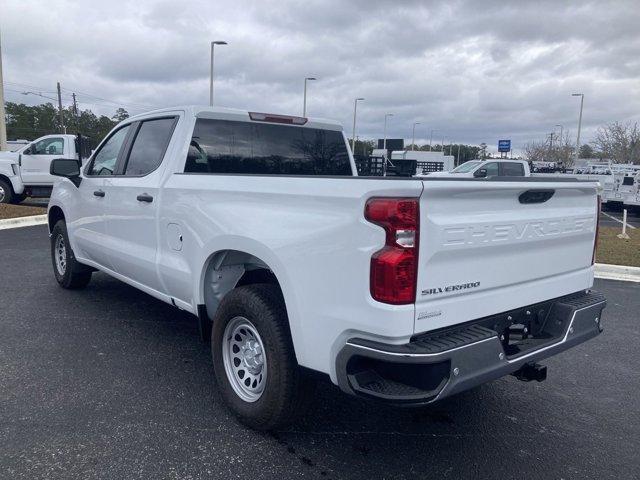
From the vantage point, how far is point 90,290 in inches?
257

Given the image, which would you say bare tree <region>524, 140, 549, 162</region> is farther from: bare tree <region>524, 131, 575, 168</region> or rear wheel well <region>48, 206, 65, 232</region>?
rear wheel well <region>48, 206, 65, 232</region>

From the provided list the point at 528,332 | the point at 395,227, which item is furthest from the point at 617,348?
the point at 395,227

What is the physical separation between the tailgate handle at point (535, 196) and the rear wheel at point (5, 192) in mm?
16150

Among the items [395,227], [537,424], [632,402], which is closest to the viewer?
[395,227]

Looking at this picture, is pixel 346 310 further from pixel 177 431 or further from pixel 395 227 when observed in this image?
pixel 177 431

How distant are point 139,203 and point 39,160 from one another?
1323 centimetres

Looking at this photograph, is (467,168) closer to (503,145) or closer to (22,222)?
(22,222)

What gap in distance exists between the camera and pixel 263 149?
4523 mm

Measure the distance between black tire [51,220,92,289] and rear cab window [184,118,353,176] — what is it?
8.77 feet

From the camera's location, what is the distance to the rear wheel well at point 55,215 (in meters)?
6.33

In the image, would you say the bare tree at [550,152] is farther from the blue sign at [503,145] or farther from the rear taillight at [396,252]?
the rear taillight at [396,252]

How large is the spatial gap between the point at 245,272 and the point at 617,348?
361 centimetres

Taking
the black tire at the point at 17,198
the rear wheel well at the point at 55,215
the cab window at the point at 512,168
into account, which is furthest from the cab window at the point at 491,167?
the rear wheel well at the point at 55,215

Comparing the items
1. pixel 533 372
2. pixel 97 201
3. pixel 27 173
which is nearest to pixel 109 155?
pixel 97 201
